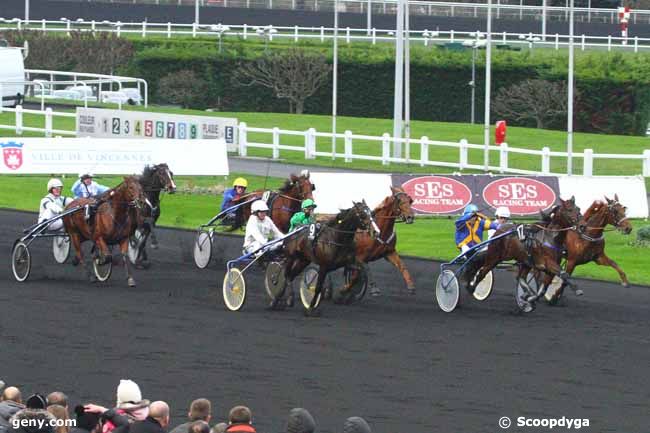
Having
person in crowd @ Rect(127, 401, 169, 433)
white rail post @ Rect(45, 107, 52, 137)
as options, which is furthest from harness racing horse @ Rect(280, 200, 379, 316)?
white rail post @ Rect(45, 107, 52, 137)

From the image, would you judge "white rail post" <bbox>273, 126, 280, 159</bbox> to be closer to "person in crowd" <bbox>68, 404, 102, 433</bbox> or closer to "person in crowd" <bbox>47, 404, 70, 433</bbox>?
"person in crowd" <bbox>68, 404, 102, 433</bbox>

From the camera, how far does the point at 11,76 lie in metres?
44.6

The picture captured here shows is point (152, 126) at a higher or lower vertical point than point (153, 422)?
higher

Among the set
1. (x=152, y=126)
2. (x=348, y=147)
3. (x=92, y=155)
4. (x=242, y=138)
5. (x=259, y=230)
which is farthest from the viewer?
(x=242, y=138)

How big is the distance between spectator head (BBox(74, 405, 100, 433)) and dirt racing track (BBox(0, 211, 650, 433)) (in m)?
2.95

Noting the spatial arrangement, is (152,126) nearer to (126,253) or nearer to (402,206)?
(126,253)

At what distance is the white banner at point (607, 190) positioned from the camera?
26.2 meters

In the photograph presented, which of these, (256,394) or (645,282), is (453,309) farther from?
(256,394)

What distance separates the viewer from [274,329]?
1697cm

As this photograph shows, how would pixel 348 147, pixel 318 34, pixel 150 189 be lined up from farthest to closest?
pixel 318 34
pixel 348 147
pixel 150 189

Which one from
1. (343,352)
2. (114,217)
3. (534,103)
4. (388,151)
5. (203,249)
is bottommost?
(343,352)

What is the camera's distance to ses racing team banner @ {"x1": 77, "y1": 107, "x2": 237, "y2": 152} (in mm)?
35312

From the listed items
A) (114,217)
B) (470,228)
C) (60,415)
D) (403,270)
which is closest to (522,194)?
(470,228)

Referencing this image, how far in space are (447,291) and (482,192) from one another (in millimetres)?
8215
